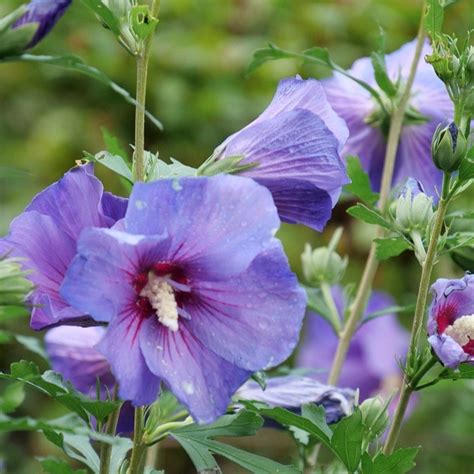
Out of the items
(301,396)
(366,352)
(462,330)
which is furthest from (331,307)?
(366,352)

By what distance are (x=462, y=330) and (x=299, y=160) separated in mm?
207

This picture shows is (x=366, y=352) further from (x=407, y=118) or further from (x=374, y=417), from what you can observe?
(x=374, y=417)

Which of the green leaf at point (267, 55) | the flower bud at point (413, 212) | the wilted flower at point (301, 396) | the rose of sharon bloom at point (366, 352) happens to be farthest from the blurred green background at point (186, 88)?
the flower bud at point (413, 212)

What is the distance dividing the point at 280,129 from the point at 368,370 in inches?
41.5

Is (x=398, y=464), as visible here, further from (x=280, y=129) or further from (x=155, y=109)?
(x=155, y=109)

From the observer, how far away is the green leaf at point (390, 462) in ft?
2.85

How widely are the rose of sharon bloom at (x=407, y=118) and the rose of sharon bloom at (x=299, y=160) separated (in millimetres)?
418

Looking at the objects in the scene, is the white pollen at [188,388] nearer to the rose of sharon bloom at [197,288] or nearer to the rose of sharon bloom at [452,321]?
the rose of sharon bloom at [197,288]

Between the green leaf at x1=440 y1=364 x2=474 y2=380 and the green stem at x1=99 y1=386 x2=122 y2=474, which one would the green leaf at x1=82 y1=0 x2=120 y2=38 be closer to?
the green stem at x1=99 y1=386 x2=122 y2=474

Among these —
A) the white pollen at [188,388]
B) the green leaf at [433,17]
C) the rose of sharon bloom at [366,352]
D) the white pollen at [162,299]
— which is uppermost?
the green leaf at [433,17]

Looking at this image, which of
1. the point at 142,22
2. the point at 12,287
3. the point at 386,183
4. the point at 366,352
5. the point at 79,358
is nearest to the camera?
the point at 12,287

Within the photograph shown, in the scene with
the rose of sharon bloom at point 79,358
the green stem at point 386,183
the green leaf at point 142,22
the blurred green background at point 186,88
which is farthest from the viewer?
the blurred green background at point 186,88

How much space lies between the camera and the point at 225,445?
918mm

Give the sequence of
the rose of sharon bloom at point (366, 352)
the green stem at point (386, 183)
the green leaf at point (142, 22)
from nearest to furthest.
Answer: the green leaf at point (142, 22)
the green stem at point (386, 183)
the rose of sharon bloom at point (366, 352)
